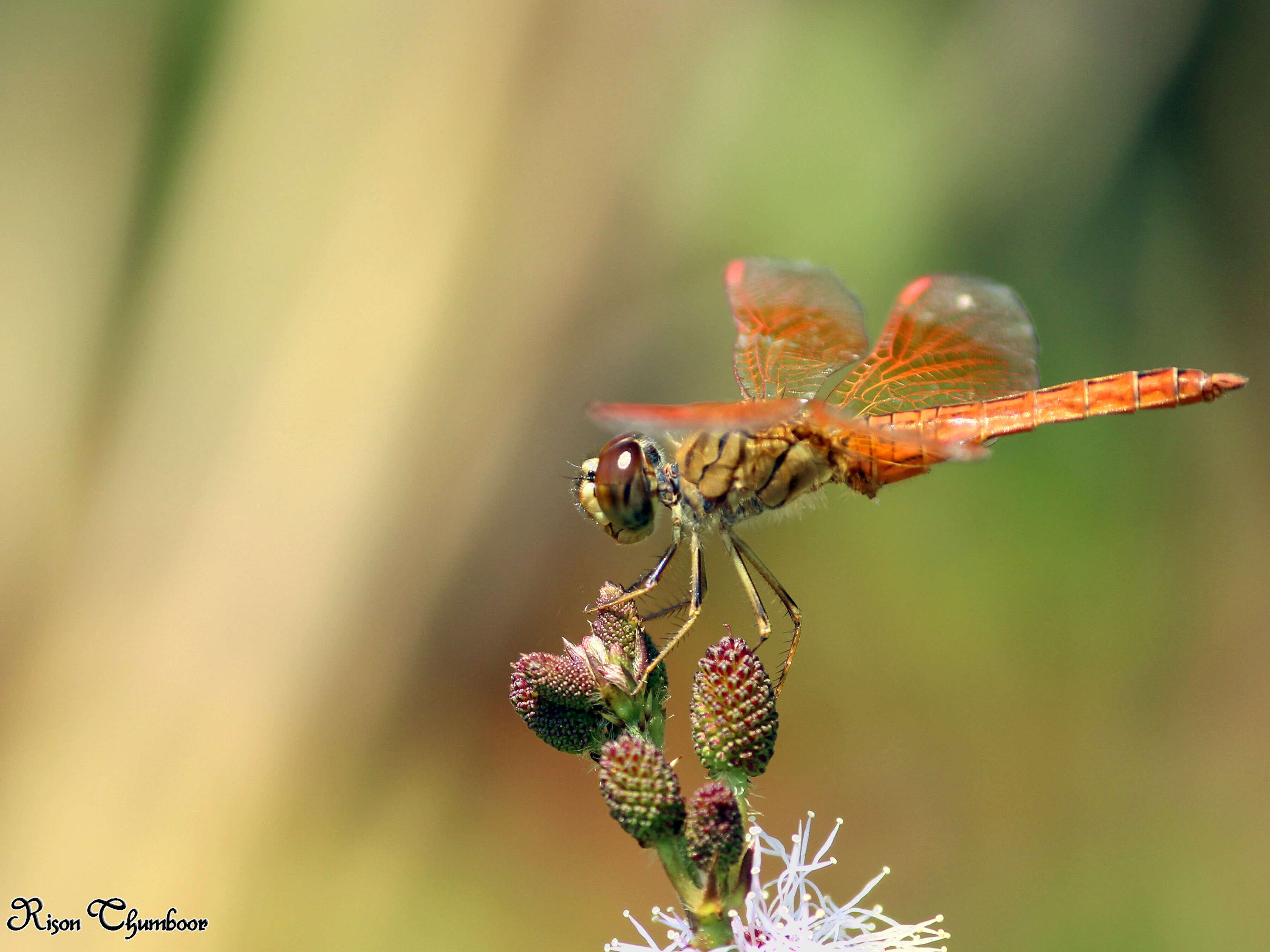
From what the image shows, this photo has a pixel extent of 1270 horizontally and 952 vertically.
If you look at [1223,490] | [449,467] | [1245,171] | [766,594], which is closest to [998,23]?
[1245,171]

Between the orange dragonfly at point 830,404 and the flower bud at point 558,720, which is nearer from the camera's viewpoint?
the flower bud at point 558,720

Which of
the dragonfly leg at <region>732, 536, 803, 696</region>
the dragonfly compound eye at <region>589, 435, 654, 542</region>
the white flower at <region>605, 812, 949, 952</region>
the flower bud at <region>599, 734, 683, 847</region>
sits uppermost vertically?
the dragonfly compound eye at <region>589, 435, 654, 542</region>

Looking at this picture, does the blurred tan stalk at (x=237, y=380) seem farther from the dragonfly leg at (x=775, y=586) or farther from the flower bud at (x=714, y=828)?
the flower bud at (x=714, y=828)

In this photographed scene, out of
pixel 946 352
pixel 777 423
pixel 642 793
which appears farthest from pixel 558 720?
pixel 946 352

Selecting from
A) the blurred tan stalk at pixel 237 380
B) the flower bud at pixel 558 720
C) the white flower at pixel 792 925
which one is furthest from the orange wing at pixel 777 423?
the blurred tan stalk at pixel 237 380

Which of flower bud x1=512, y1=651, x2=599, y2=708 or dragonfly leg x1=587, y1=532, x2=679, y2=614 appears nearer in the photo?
flower bud x1=512, y1=651, x2=599, y2=708

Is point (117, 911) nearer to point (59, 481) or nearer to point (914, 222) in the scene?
point (59, 481)

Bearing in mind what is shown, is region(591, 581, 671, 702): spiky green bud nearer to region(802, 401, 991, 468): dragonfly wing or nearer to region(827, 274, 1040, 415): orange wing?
region(802, 401, 991, 468): dragonfly wing

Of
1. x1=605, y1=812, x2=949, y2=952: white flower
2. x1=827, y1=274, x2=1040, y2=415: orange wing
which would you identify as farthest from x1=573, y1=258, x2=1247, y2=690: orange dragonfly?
x1=605, y1=812, x2=949, y2=952: white flower
